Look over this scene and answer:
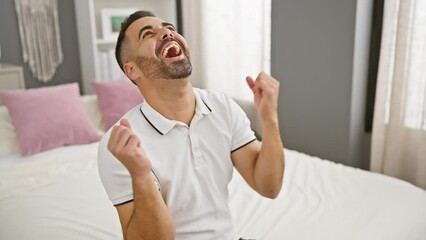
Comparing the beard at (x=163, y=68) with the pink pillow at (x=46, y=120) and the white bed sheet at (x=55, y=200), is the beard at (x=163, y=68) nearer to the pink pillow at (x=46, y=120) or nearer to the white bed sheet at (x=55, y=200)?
the white bed sheet at (x=55, y=200)

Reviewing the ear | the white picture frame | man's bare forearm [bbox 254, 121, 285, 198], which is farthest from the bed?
the white picture frame

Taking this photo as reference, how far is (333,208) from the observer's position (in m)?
1.73

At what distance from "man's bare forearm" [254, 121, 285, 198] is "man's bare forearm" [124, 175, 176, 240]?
357 millimetres

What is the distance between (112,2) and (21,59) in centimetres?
84

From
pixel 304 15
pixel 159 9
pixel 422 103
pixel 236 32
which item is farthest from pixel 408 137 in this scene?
pixel 159 9

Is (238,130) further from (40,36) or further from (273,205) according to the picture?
(40,36)

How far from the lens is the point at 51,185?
2.02 m

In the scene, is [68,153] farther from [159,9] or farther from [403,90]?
[403,90]

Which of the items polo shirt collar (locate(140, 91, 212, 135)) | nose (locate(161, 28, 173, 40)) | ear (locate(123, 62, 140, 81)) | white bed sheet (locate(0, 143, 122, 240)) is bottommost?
white bed sheet (locate(0, 143, 122, 240))

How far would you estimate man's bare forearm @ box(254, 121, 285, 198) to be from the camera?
3.99 ft

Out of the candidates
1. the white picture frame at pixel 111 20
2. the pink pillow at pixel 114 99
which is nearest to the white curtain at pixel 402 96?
the pink pillow at pixel 114 99

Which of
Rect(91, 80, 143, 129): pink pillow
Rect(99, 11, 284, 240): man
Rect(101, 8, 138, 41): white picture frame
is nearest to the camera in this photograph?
Rect(99, 11, 284, 240): man

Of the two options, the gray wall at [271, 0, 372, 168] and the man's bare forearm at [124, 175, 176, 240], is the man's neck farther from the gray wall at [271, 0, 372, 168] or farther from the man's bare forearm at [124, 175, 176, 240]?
the gray wall at [271, 0, 372, 168]

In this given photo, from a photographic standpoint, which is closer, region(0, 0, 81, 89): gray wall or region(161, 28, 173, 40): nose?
region(161, 28, 173, 40): nose
